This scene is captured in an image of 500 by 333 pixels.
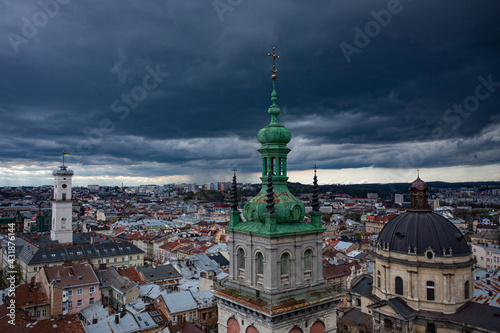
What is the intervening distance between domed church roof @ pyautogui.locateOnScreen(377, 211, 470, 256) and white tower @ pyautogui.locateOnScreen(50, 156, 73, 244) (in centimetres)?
9580

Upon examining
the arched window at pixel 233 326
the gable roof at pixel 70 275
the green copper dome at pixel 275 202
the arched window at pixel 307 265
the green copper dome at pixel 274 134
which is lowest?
the gable roof at pixel 70 275

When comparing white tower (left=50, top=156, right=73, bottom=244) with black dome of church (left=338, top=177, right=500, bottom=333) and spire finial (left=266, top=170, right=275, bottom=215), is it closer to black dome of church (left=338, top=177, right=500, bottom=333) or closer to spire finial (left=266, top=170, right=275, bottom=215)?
black dome of church (left=338, top=177, right=500, bottom=333)

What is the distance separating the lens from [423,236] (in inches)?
2078

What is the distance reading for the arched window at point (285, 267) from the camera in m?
21.3

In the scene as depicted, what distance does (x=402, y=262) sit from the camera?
172ft

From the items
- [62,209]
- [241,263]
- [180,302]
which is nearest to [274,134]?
[241,263]

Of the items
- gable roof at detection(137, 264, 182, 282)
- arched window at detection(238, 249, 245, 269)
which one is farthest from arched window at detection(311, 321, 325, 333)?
gable roof at detection(137, 264, 182, 282)

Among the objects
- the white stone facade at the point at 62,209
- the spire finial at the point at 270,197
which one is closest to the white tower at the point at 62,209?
the white stone facade at the point at 62,209

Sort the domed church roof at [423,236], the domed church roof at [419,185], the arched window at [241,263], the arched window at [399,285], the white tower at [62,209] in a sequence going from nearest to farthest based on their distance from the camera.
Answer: the arched window at [241,263] < the domed church roof at [423,236] < the arched window at [399,285] < the domed church roof at [419,185] < the white tower at [62,209]

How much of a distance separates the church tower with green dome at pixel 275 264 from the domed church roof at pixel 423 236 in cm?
3496

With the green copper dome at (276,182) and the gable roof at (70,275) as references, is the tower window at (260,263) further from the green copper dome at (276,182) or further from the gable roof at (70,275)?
the gable roof at (70,275)

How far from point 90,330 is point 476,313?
4691 centimetres

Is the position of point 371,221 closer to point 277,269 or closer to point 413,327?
point 413,327

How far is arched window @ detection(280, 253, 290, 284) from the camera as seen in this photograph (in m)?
21.3
